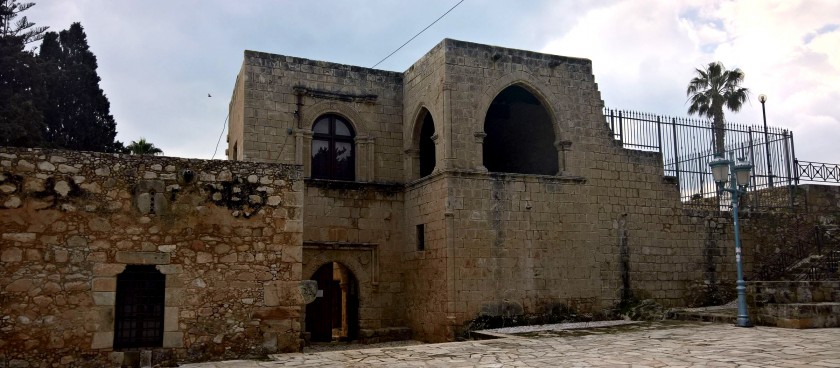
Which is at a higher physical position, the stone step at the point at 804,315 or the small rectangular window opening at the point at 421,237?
the small rectangular window opening at the point at 421,237

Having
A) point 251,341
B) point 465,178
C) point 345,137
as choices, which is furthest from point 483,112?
point 251,341

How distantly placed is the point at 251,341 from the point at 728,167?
9.15 meters

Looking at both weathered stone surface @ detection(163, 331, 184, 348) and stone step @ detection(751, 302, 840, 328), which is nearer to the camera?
weathered stone surface @ detection(163, 331, 184, 348)

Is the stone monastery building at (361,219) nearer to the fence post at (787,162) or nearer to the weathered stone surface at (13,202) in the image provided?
the weathered stone surface at (13,202)

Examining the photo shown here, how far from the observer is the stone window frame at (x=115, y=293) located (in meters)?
9.30

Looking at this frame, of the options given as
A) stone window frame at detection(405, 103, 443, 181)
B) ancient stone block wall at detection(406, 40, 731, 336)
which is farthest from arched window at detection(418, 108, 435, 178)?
ancient stone block wall at detection(406, 40, 731, 336)

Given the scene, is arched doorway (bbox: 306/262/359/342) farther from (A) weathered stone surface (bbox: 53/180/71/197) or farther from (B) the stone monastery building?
(A) weathered stone surface (bbox: 53/180/71/197)

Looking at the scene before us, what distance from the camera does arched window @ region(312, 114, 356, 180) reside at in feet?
52.7

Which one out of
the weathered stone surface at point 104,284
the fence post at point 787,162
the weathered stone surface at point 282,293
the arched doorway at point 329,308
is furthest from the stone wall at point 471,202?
the weathered stone surface at point 104,284

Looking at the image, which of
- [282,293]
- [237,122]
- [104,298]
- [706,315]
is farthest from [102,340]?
[706,315]

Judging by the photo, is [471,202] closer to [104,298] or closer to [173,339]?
[173,339]

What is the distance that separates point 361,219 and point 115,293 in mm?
7023

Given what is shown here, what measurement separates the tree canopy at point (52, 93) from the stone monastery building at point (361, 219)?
9.03 m

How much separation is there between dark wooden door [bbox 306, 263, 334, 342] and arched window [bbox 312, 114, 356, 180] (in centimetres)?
220
